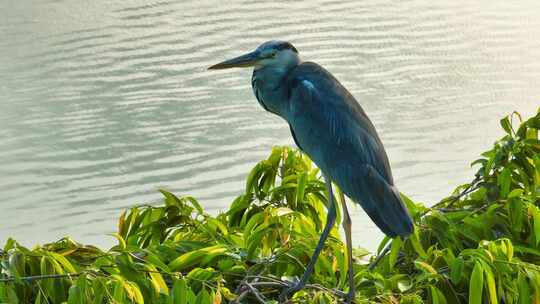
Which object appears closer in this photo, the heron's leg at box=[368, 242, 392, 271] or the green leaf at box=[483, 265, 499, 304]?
the green leaf at box=[483, 265, 499, 304]

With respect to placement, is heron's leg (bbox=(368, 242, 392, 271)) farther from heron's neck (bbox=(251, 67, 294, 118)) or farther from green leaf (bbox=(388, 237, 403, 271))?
heron's neck (bbox=(251, 67, 294, 118))

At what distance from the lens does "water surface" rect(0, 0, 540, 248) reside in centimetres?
459

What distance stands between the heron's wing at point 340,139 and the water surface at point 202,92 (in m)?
1.38

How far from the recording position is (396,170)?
181 inches

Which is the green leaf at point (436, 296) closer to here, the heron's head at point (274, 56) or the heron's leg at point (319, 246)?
the heron's leg at point (319, 246)

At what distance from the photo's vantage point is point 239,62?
8.38 feet

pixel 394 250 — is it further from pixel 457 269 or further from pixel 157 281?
pixel 157 281

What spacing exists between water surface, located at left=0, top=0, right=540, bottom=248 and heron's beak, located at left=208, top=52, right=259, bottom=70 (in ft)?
4.61

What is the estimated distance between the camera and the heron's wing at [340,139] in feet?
7.90

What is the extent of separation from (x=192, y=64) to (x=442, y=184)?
96.7 inches

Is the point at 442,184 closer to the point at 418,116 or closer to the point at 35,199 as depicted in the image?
the point at 418,116

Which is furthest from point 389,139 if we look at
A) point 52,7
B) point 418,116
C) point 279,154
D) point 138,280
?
point 52,7

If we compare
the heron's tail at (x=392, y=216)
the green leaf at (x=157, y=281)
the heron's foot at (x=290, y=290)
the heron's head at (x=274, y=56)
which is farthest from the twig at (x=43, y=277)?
the heron's head at (x=274, y=56)

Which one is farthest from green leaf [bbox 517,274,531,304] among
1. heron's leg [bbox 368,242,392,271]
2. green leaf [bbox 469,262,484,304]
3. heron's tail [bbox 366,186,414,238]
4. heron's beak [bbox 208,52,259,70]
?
heron's beak [bbox 208,52,259,70]
